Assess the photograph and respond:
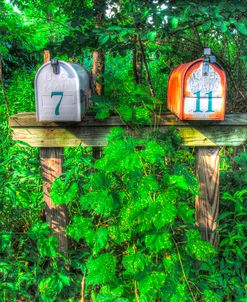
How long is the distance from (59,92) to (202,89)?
0.67 meters

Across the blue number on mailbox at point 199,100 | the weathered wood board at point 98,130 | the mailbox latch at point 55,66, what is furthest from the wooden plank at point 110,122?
the mailbox latch at point 55,66

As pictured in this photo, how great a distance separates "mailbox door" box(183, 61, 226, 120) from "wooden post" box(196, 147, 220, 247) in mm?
372

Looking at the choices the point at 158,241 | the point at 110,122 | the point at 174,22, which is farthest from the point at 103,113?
the point at 158,241

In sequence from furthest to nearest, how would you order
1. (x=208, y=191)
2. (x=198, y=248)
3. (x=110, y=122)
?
(x=208, y=191) → (x=110, y=122) → (x=198, y=248)

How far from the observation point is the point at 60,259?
2.03m

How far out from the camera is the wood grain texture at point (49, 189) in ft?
6.45

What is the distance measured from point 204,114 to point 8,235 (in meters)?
1.16

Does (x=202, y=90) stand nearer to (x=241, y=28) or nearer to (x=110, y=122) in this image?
(x=241, y=28)

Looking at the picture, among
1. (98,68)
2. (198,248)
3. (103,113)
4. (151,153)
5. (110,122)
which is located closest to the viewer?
(151,153)

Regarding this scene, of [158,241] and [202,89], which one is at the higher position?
[202,89]

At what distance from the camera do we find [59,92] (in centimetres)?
164

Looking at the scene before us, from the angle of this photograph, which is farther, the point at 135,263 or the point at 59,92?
the point at 59,92

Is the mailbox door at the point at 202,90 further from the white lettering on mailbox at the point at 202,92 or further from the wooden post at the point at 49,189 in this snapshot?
the wooden post at the point at 49,189

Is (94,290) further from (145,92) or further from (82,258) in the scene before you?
(145,92)
